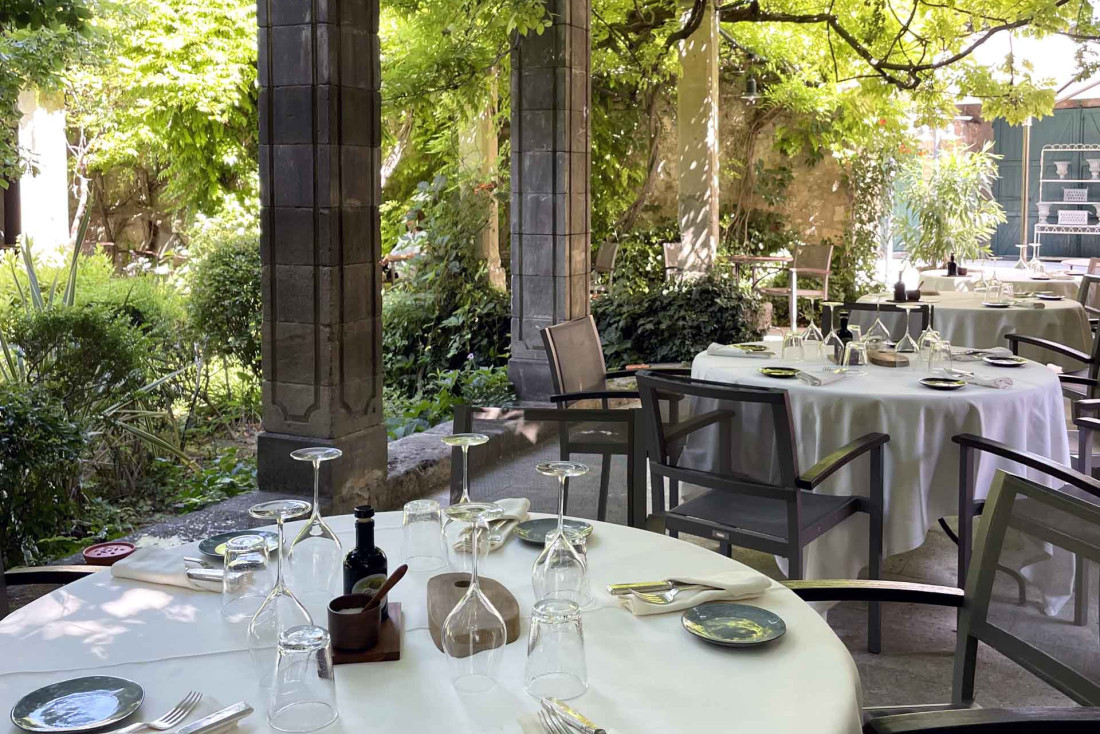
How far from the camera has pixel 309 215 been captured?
4.35 m

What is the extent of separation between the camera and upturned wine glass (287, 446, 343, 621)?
1730 mm

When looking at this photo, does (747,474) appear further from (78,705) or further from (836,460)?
(78,705)

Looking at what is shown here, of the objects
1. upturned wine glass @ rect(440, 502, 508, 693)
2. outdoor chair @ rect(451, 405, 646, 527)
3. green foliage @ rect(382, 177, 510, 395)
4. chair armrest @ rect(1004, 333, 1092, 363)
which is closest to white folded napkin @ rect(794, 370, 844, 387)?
outdoor chair @ rect(451, 405, 646, 527)

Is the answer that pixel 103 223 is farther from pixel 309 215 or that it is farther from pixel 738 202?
pixel 309 215

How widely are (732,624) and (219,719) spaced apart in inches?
31.7

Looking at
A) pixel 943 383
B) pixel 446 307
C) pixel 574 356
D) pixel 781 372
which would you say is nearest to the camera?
pixel 943 383

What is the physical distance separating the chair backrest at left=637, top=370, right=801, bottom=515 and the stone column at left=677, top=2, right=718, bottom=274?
6998mm

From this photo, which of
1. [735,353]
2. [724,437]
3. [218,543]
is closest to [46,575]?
[218,543]

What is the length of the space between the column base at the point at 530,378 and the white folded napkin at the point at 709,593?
4.95 meters

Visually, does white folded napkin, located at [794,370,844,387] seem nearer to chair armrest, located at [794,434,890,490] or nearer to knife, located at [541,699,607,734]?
chair armrest, located at [794,434,890,490]

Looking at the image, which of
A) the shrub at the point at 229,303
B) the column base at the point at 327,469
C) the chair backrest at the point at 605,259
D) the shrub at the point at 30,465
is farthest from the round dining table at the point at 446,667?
the chair backrest at the point at 605,259

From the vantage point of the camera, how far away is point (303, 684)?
4.39ft

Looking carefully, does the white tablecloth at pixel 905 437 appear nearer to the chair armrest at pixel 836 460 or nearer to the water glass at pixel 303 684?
the chair armrest at pixel 836 460

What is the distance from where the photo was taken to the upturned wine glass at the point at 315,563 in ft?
5.68
